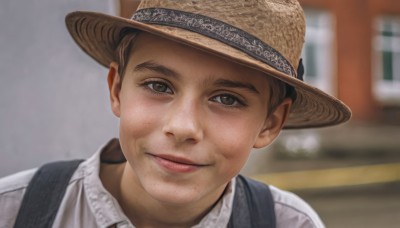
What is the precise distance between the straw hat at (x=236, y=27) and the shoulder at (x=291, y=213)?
1.56 feet

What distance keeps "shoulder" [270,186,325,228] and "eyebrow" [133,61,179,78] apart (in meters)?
0.75

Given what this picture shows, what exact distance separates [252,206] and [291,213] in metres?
0.18

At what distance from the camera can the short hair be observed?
2045 millimetres

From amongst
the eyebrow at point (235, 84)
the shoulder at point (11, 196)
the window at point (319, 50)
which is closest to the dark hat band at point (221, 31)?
the eyebrow at point (235, 84)

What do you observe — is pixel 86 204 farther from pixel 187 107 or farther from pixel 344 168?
pixel 344 168

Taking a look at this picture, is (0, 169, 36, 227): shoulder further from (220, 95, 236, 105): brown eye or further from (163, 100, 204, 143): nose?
(220, 95, 236, 105): brown eye

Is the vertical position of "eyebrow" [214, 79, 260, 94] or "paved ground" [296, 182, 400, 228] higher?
"eyebrow" [214, 79, 260, 94]

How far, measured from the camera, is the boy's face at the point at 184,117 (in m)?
1.82

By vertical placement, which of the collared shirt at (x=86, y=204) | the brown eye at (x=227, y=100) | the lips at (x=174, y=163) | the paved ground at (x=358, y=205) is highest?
the brown eye at (x=227, y=100)

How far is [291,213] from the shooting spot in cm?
232

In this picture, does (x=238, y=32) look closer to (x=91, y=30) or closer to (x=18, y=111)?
(x=91, y=30)

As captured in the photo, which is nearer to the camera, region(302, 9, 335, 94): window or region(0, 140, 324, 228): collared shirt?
region(0, 140, 324, 228): collared shirt

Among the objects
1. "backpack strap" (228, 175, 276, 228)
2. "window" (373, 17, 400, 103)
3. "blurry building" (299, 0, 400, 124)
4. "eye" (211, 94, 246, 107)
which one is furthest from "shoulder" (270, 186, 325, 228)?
"window" (373, 17, 400, 103)

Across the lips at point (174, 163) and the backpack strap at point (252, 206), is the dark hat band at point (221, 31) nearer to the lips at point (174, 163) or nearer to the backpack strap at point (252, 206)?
the lips at point (174, 163)
